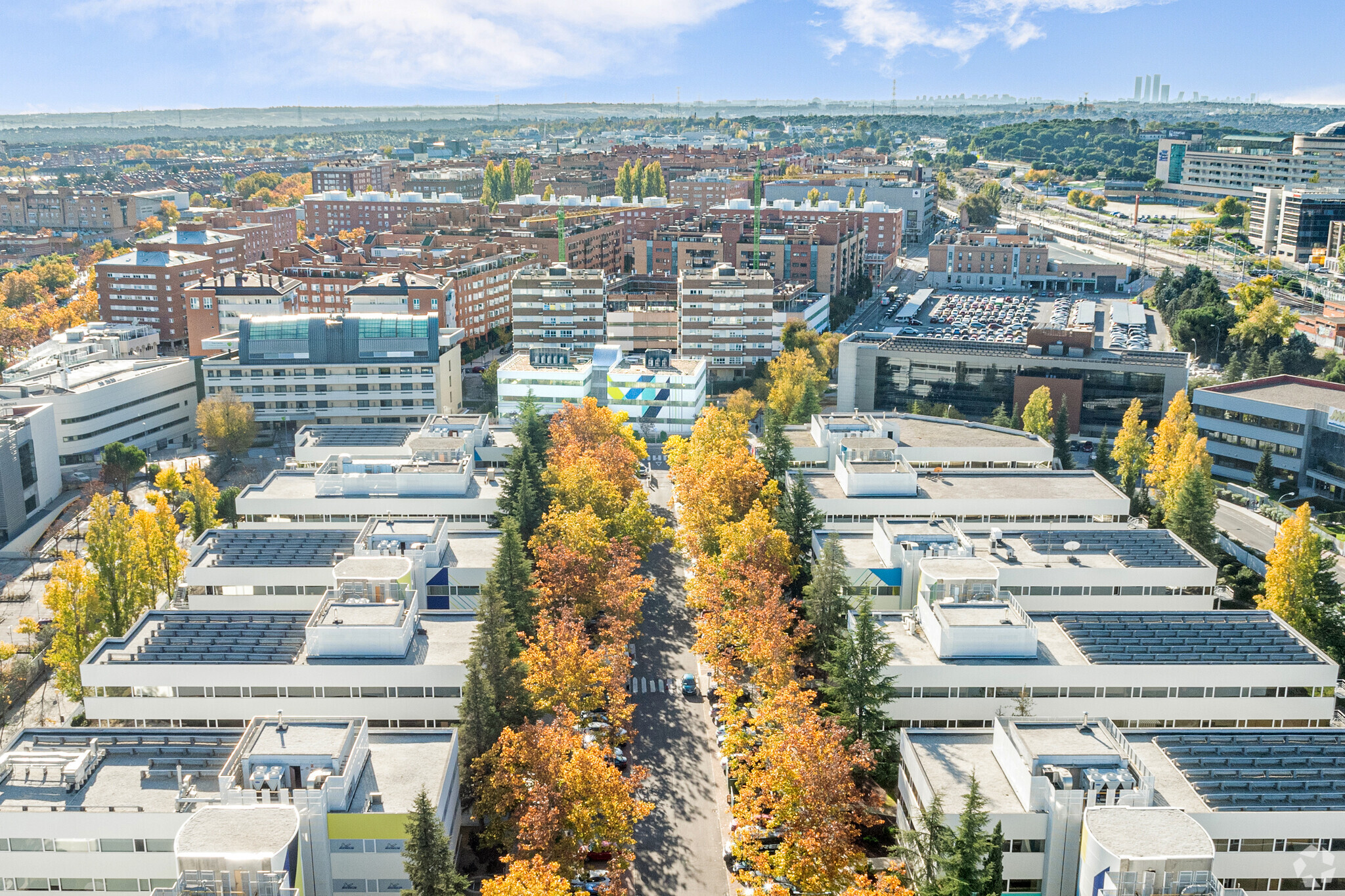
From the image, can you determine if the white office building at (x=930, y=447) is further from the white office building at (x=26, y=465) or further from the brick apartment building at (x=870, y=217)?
the brick apartment building at (x=870, y=217)

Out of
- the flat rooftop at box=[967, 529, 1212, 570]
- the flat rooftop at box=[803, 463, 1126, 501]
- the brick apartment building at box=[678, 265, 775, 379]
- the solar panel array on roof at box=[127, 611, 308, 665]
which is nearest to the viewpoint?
the solar panel array on roof at box=[127, 611, 308, 665]

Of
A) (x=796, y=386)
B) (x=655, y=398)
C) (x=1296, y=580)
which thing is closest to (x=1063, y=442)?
(x=796, y=386)

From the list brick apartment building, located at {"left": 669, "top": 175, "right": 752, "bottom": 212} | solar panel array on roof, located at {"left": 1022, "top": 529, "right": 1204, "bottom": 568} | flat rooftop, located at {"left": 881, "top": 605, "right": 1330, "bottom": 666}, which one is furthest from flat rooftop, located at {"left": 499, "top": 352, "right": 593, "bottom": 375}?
brick apartment building, located at {"left": 669, "top": 175, "right": 752, "bottom": 212}

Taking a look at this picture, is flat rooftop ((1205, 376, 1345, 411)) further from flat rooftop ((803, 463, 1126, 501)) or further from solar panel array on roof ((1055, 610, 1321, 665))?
solar panel array on roof ((1055, 610, 1321, 665))

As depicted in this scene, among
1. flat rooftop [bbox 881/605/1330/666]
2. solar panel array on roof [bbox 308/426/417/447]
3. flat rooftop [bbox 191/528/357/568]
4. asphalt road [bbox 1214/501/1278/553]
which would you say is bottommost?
asphalt road [bbox 1214/501/1278/553]

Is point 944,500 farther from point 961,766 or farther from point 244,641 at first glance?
point 244,641

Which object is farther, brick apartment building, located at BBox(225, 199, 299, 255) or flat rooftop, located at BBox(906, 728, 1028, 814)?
brick apartment building, located at BBox(225, 199, 299, 255)

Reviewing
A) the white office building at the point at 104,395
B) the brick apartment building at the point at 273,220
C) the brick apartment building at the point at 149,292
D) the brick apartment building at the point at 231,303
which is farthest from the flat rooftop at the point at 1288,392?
the brick apartment building at the point at 273,220

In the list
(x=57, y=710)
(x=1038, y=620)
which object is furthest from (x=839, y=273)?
(x=57, y=710)

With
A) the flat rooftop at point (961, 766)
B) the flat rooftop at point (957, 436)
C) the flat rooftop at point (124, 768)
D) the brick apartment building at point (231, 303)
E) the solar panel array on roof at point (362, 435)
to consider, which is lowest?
the flat rooftop at point (961, 766)
